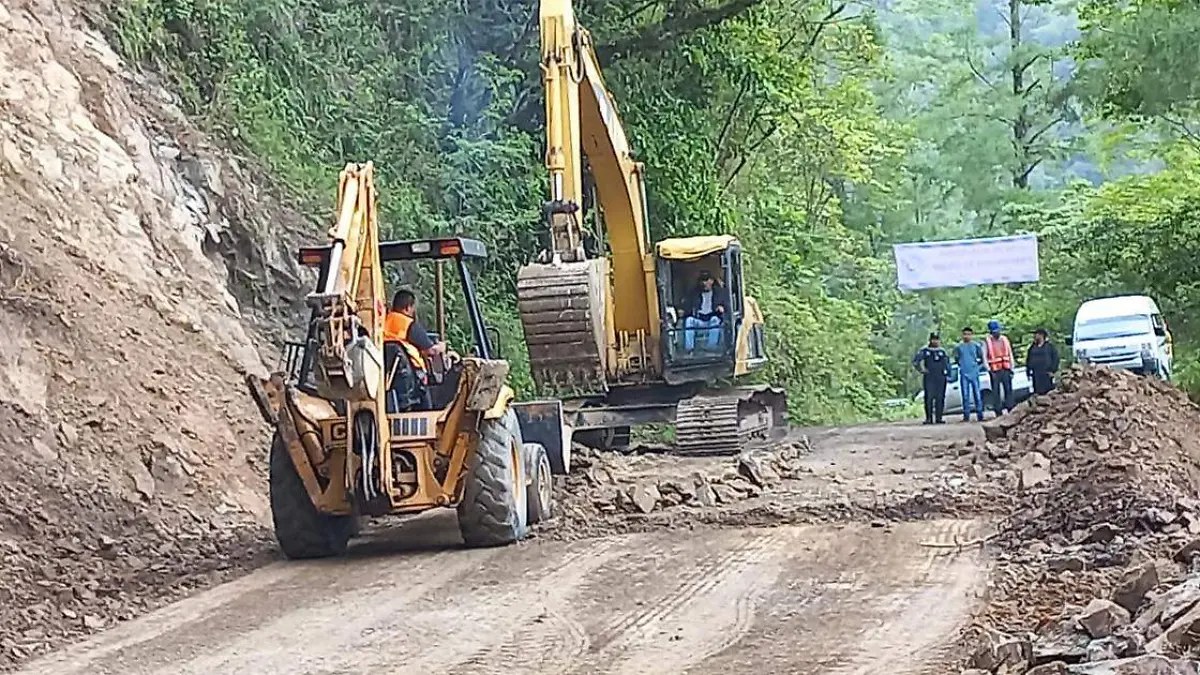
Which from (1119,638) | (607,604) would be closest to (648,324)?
(607,604)

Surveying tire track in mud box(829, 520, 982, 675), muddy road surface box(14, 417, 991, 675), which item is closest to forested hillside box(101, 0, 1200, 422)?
muddy road surface box(14, 417, 991, 675)

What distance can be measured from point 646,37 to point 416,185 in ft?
18.2

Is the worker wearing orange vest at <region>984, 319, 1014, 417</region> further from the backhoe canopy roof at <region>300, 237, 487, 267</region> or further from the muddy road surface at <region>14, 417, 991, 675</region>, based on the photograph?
the backhoe canopy roof at <region>300, 237, 487, 267</region>

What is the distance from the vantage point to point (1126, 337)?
28.9 metres

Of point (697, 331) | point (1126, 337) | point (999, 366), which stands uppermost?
point (697, 331)

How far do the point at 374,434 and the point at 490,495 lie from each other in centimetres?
97

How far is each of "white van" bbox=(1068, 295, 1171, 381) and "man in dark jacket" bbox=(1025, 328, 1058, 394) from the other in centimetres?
385

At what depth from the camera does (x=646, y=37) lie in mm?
26250

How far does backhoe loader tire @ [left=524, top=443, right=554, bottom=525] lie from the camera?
12.8 meters

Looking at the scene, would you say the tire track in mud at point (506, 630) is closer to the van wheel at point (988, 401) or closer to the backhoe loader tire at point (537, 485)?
the backhoe loader tire at point (537, 485)

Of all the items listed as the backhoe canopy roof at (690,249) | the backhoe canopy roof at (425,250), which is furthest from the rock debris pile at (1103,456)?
the backhoe canopy roof at (425,250)

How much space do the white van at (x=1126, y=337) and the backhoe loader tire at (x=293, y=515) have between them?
775 inches

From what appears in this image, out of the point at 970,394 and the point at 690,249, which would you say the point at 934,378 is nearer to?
the point at 970,394

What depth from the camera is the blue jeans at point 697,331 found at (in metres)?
19.8
